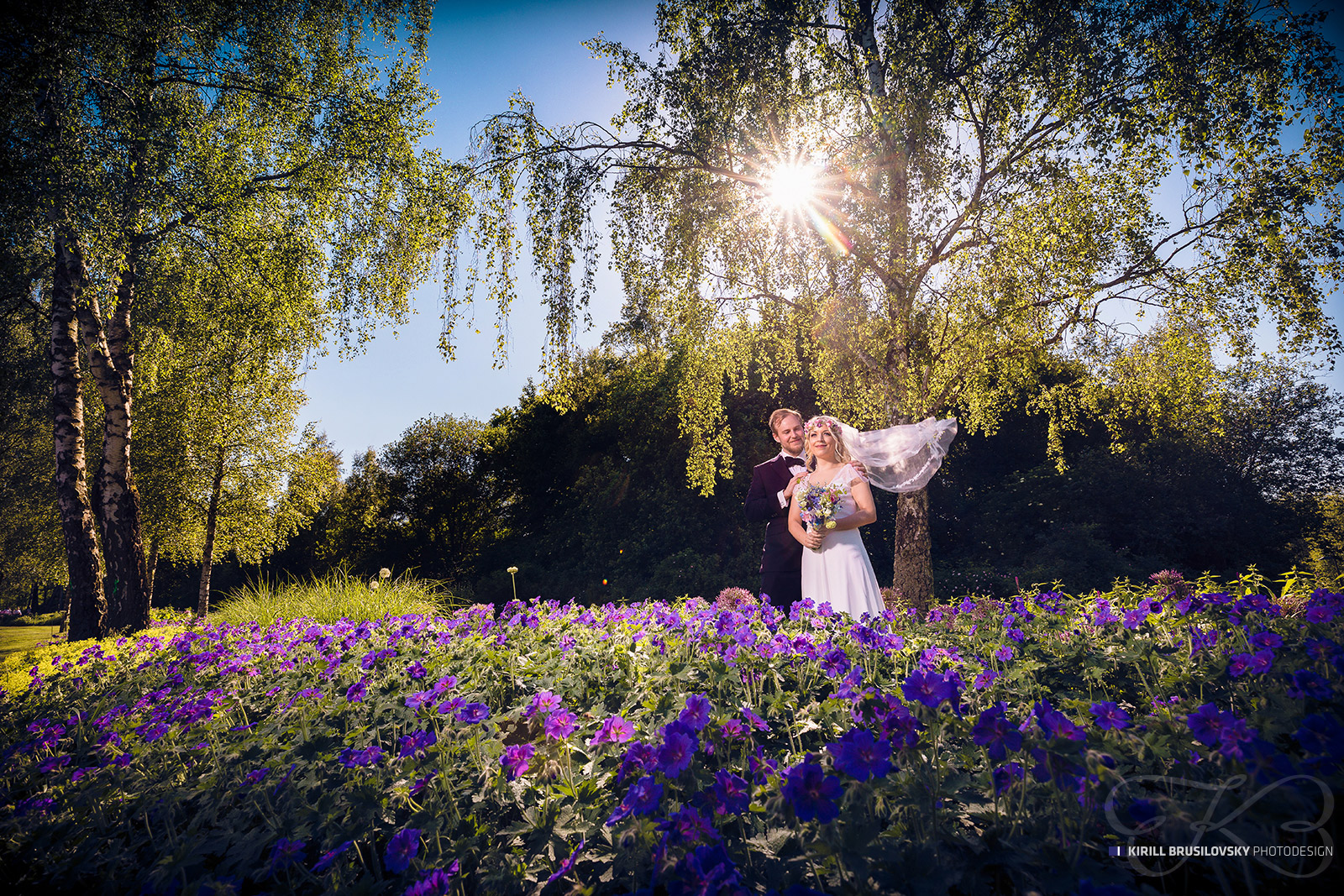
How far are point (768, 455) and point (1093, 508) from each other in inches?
337

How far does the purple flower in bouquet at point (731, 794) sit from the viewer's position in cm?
141

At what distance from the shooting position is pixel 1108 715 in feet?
5.27

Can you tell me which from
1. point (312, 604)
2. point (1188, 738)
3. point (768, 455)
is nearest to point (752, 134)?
point (1188, 738)

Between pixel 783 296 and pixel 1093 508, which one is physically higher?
pixel 783 296

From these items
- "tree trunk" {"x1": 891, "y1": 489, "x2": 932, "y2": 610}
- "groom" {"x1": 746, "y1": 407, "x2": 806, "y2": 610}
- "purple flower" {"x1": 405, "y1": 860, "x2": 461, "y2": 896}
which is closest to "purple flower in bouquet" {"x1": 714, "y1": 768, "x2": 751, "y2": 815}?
"purple flower" {"x1": 405, "y1": 860, "x2": 461, "y2": 896}

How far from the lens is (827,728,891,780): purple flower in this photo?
1.37 metres

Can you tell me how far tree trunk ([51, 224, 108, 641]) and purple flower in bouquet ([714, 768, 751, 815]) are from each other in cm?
1069

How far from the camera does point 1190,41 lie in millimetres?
5527

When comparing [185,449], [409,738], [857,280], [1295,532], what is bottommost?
[1295,532]

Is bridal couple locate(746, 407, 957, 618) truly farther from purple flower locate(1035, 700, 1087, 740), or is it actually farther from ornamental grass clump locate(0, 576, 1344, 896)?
purple flower locate(1035, 700, 1087, 740)

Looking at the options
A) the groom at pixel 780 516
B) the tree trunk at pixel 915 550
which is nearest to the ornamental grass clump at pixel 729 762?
the groom at pixel 780 516

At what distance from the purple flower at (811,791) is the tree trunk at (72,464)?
35.9 ft

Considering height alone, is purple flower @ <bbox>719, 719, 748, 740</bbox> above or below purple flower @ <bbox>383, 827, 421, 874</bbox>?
above

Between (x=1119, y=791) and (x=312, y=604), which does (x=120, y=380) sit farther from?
(x=1119, y=791)
